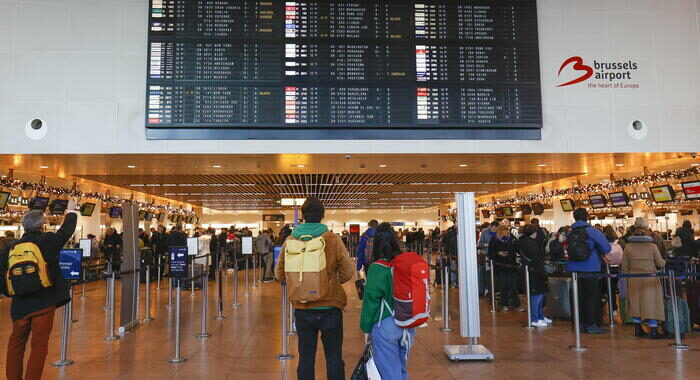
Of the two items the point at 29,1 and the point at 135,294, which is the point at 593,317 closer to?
the point at 135,294

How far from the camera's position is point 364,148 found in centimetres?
809

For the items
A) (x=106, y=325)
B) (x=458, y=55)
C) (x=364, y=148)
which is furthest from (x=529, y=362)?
(x=106, y=325)

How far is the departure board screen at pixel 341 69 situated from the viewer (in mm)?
7652

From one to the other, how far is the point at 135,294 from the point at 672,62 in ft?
32.1

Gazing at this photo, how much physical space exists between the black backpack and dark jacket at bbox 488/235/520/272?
2.18 m

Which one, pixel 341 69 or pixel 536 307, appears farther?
pixel 341 69

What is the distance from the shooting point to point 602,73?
8477mm

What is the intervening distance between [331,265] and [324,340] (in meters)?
0.56

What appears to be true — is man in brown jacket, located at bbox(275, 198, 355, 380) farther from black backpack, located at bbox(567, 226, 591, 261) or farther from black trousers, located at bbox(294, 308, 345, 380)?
black backpack, located at bbox(567, 226, 591, 261)

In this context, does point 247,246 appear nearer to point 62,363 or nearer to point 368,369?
point 62,363

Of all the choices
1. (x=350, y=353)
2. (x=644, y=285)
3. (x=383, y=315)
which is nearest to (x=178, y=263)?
(x=350, y=353)

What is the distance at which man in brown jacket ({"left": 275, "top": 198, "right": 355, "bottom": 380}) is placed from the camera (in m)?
3.52

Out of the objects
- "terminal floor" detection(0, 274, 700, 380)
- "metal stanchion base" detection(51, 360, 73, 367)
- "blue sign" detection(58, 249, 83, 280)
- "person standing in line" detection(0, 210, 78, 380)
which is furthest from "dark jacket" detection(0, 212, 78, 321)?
"blue sign" detection(58, 249, 83, 280)

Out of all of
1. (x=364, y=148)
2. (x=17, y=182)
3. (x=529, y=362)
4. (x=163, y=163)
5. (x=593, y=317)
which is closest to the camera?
(x=529, y=362)
